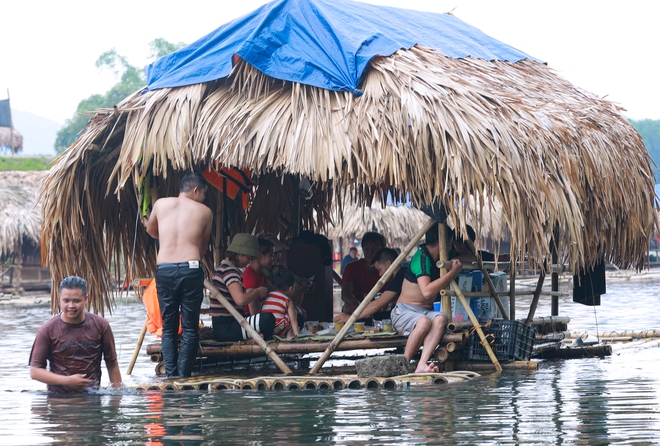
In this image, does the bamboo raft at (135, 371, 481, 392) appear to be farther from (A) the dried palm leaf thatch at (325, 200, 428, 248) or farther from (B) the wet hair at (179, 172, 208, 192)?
(A) the dried palm leaf thatch at (325, 200, 428, 248)

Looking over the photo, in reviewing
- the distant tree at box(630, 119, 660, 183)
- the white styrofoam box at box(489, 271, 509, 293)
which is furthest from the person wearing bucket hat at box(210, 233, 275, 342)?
the distant tree at box(630, 119, 660, 183)

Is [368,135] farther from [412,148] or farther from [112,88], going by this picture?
[112,88]

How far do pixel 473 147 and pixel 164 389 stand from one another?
3013 millimetres

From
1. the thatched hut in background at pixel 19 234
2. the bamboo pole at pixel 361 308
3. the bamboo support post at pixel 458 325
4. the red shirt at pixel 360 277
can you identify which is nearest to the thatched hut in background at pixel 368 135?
the bamboo pole at pixel 361 308

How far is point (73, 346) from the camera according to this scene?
670 cm

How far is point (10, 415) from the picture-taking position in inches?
242

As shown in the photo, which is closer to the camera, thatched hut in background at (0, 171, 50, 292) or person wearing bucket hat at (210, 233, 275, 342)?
person wearing bucket hat at (210, 233, 275, 342)

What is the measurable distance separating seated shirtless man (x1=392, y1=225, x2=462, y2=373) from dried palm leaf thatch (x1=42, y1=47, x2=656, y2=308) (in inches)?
17.2

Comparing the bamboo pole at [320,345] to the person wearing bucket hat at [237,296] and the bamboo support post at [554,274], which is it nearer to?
the person wearing bucket hat at [237,296]

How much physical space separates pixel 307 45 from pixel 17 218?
1678 centimetres

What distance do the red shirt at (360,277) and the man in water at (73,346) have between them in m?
3.76

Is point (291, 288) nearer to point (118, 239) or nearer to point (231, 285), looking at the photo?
point (231, 285)

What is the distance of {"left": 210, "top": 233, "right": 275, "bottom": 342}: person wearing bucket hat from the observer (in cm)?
845

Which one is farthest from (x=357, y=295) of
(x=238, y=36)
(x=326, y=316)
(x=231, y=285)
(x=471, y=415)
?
(x=471, y=415)
